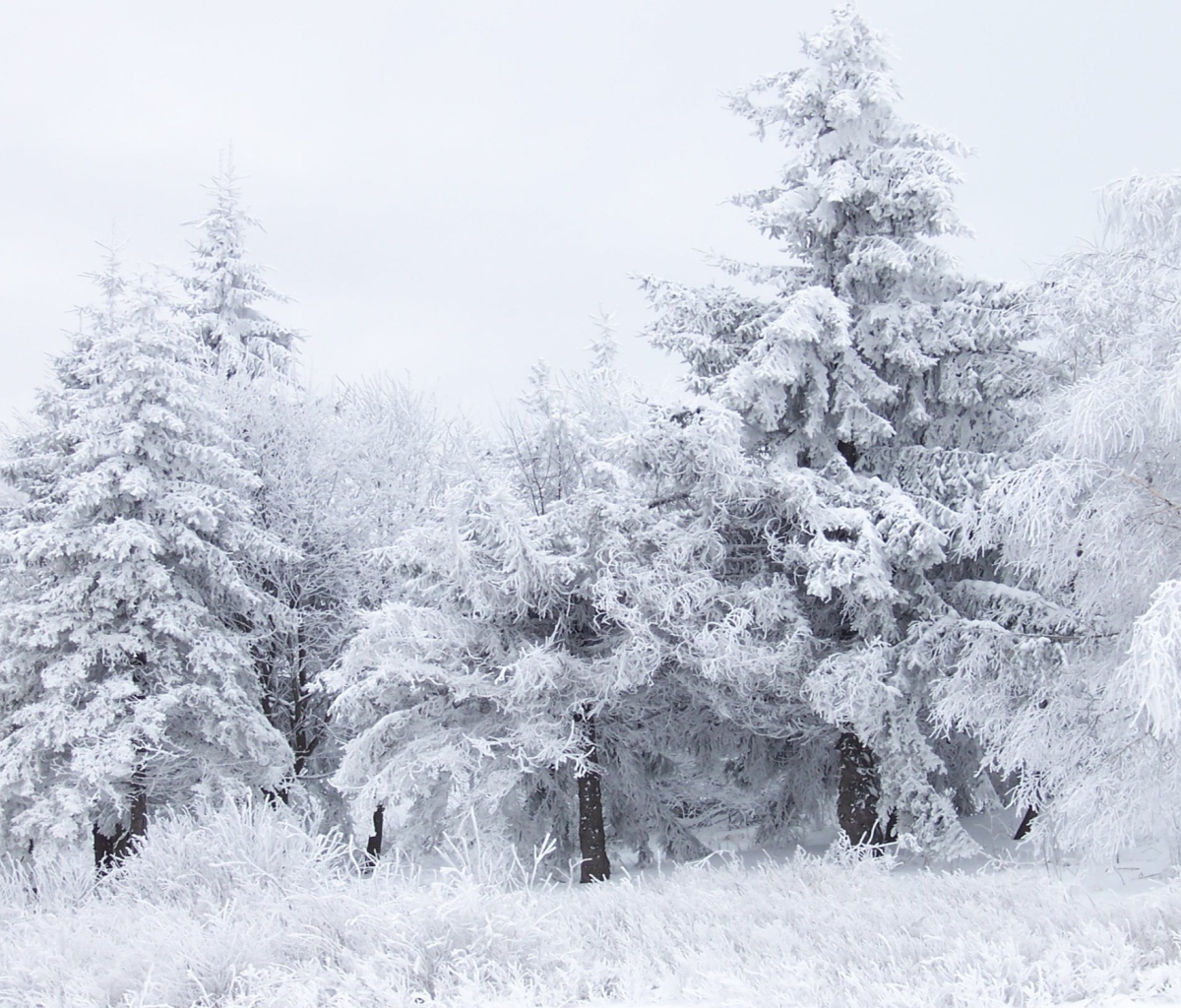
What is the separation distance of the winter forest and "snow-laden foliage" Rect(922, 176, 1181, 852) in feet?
0.16

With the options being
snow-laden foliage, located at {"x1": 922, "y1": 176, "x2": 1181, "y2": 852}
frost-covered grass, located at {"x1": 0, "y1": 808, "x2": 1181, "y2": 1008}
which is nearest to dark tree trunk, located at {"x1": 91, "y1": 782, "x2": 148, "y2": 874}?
frost-covered grass, located at {"x1": 0, "y1": 808, "x2": 1181, "y2": 1008}

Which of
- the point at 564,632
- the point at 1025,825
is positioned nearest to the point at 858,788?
the point at 1025,825

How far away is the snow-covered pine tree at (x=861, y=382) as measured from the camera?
11.5m

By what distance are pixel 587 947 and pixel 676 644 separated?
6.65 metres

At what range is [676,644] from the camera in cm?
1230

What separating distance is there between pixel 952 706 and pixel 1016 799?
3.76 feet

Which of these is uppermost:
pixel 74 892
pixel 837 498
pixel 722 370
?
pixel 722 370

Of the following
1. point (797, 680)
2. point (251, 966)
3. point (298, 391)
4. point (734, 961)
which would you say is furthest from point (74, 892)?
point (298, 391)

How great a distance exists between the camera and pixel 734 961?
523 cm

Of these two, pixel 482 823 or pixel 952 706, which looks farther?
pixel 482 823

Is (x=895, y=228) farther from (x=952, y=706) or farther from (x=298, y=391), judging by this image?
(x=298, y=391)

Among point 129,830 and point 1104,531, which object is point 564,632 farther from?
point 129,830

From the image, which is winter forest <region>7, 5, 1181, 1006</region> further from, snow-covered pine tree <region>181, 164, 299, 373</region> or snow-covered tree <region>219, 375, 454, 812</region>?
snow-covered pine tree <region>181, 164, 299, 373</region>

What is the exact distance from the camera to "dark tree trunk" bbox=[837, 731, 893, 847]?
12656 millimetres
